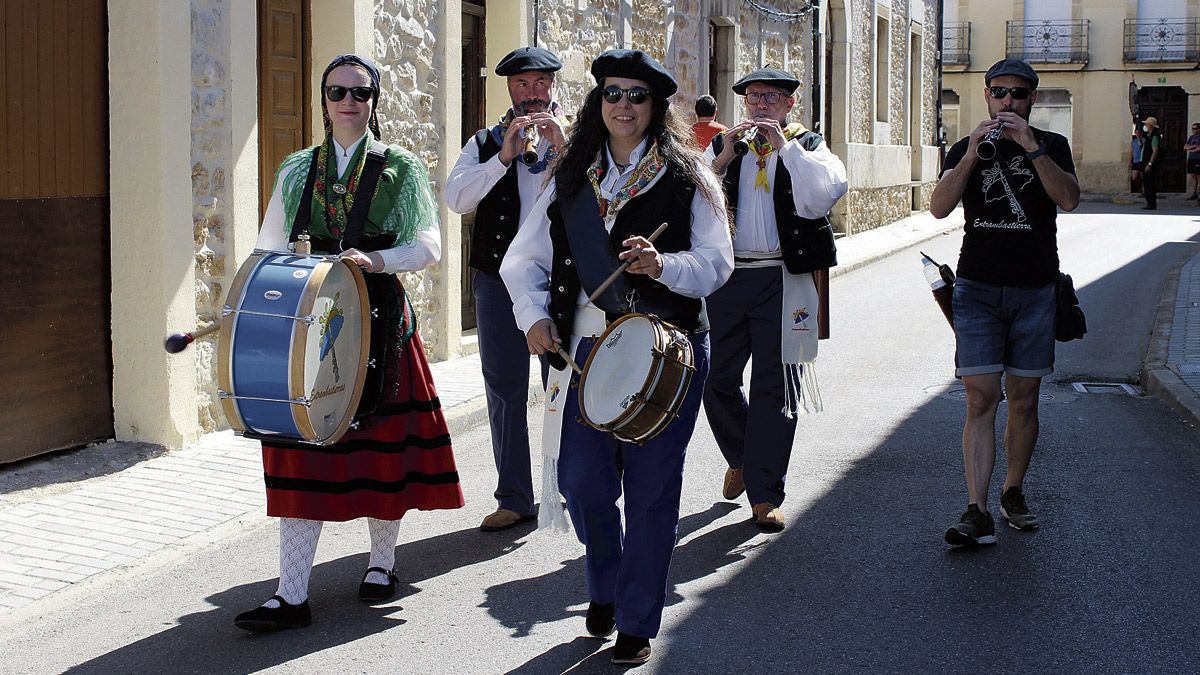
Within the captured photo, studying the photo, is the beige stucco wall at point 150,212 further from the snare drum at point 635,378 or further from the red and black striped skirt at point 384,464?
the snare drum at point 635,378

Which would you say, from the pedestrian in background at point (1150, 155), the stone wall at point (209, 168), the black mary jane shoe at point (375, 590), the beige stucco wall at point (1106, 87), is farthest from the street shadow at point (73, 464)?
the beige stucco wall at point (1106, 87)

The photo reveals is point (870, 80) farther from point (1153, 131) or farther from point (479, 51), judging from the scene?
point (479, 51)

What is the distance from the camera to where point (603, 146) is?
15.2 feet

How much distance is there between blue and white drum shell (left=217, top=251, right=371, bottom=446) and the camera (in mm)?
4461

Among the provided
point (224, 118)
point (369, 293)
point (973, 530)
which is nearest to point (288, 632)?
point (369, 293)

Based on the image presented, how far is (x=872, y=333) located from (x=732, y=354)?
6682 mm

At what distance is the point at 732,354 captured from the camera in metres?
6.40

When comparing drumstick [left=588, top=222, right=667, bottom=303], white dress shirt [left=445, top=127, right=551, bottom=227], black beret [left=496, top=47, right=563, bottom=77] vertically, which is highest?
black beret [left=496, top=47, right=563, bottom=77]

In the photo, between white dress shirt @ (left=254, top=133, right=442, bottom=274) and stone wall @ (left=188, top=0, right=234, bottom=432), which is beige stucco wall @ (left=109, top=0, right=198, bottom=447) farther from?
white dress shirt @ (left=254, top=133, right=442, bottom=274)

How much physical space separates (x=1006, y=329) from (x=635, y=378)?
227cm

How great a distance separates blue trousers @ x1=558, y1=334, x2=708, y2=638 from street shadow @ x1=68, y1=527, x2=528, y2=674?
0.86m

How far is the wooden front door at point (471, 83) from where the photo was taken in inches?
470

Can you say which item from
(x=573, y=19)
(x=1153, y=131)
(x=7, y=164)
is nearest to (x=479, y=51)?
→ (x=573, y=19)

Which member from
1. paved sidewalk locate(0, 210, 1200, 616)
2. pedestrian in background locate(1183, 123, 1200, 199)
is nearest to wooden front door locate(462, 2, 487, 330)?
paved sidewalk locate(0, 210, 1200, 616)
